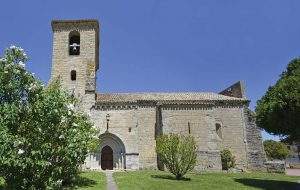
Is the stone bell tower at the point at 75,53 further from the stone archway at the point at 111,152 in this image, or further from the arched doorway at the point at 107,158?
the arched doorway at the point at 107,158

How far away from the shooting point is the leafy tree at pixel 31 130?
650 inches

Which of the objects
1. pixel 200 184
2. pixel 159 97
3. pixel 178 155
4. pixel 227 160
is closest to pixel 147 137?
pixel 159 97

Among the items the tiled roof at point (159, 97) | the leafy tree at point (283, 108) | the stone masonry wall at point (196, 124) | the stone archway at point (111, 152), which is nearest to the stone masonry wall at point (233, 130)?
the tiled roof at point (159, 97)

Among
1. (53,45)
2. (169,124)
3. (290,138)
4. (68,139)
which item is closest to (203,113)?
(169,124)

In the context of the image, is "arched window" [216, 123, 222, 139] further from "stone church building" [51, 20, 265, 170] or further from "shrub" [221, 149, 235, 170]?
"shrub" [221, 149, 235, 170]

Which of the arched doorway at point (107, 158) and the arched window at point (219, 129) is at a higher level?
the arched window at point (219, 129)

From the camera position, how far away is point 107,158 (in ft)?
132

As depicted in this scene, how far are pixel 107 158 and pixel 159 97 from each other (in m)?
7.92

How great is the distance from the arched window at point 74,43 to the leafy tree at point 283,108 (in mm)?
20272

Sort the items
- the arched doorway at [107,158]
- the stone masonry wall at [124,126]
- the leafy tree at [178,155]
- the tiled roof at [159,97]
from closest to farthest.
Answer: the leafy tree at [178,155], the stone masonry wall at [124,126], the arched doorway at [107,158], the tiled roof at [159,97]

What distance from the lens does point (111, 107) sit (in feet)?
131

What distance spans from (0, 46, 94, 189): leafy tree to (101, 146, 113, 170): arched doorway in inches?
862

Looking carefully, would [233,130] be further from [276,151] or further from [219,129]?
[276,151]

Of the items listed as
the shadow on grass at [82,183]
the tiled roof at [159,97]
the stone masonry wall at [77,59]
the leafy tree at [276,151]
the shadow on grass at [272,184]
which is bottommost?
the shadow on grass at [272,184]
